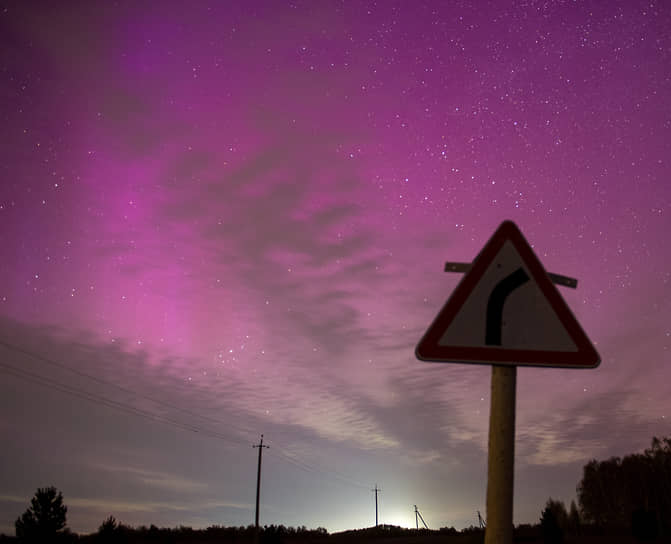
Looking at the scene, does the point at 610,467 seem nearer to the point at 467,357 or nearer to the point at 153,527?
the point at 153,527

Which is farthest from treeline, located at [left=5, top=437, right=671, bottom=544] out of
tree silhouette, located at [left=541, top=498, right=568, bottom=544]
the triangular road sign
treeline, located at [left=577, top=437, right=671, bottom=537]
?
the triangular road sign

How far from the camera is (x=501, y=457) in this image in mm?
2496

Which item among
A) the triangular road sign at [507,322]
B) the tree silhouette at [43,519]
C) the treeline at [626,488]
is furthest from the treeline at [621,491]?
the triangular road sign at [507,322]

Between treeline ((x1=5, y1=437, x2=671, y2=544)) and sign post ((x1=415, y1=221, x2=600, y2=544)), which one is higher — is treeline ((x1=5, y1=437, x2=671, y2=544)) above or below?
below

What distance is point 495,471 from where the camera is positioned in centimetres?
248

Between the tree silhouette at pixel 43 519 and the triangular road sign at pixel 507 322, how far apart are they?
48390mm

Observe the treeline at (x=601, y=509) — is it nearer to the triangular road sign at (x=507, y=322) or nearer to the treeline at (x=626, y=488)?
the treeline at (x=626, y=488)

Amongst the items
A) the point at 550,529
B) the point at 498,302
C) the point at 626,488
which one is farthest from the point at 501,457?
the point at 626,488

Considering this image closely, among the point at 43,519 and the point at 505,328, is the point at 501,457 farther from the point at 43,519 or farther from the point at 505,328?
the point at 43,519

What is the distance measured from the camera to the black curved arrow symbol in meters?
2.67

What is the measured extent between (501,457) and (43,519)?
48.9m

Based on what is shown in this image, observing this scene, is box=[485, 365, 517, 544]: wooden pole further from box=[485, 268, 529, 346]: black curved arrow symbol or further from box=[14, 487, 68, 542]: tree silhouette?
box=[14, 487, 68, 542]: tree silhouette

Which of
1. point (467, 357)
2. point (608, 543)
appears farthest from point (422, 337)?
point (608, 543)

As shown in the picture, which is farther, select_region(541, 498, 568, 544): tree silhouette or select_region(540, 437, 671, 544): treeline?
select_region(540, 437, 671, 544): treeline
